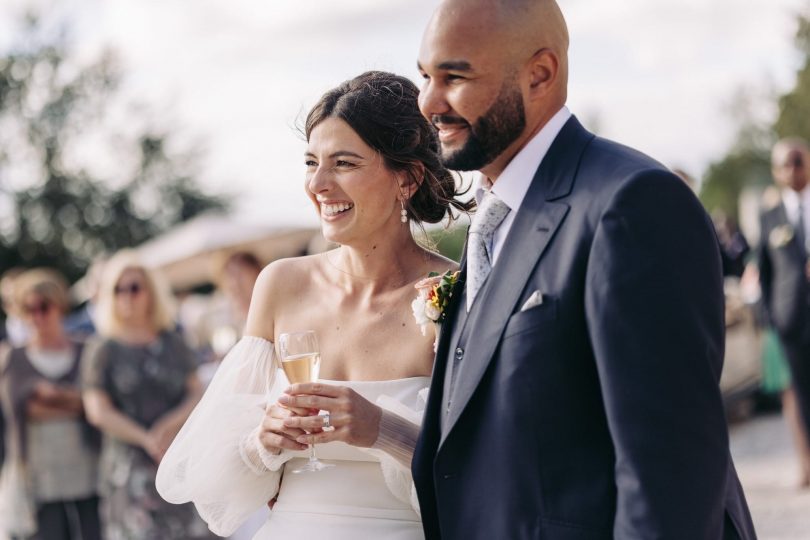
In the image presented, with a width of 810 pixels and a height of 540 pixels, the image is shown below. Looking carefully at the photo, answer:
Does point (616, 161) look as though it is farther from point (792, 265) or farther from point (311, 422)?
point (792, 265)

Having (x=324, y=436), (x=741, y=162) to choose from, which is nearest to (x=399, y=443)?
(x=324, y=436)

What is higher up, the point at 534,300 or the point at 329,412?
the point at 534,300

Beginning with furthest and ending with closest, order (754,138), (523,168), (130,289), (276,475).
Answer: (754,138)
(130,289)
(276,475)
(523,168)

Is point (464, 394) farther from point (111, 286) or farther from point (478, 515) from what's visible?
point (111, 286)

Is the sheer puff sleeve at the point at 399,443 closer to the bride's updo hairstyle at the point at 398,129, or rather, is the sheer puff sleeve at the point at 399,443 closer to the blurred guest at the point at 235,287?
the bride's updo hairstyle at the point at 398,129

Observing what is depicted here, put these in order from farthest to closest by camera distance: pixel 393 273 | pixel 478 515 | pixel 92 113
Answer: pixel 92 113 < pixel 393 273 < pixel 478 515

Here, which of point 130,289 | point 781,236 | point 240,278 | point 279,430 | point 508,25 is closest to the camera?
point 508,25

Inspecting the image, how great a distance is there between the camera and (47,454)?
8.09m

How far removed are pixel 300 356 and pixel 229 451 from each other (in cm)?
55

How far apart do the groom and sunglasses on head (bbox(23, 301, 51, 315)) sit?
250 inches

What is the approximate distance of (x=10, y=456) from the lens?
8227 mm

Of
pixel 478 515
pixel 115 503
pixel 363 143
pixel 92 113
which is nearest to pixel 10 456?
pixel 115 503

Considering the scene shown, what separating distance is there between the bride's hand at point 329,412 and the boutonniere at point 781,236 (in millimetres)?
6624

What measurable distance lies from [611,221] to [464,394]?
21.1 inches
